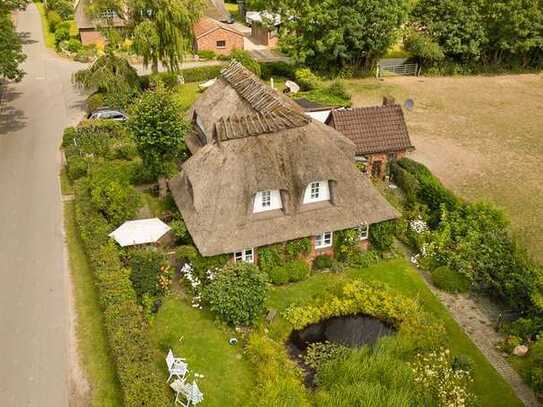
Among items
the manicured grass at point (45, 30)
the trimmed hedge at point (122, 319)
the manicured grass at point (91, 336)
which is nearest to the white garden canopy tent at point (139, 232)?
the trimmed hedge at point (122, 319)

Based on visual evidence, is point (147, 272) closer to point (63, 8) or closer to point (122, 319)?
point (122, 319)

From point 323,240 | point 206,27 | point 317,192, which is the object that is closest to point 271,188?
point 317,192

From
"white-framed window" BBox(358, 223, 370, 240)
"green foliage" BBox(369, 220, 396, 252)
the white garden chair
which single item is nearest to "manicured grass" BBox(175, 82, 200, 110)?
"white-framed window" BBox(358, 223, 370, 240)

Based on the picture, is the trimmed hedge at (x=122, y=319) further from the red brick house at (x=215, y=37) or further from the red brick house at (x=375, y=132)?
the red brick house at (x=215, y=37)

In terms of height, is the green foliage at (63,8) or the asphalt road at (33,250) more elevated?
the green foliage at (63,8)

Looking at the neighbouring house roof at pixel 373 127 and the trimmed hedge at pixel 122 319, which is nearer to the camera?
the trimmed hedge at pixel 122 319

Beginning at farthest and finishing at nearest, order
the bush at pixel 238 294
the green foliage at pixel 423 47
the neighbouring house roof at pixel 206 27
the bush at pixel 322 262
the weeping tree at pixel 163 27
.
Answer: the neighbouring house roof at pixel 206 27
the green foliage at pixel 423 47
the weeping tree at pixel 163 27
the bush at pixel 322 262
the bush at pixel 238 294

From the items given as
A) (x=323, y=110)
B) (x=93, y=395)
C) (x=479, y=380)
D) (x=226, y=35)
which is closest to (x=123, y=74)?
(x=323, y=110)
